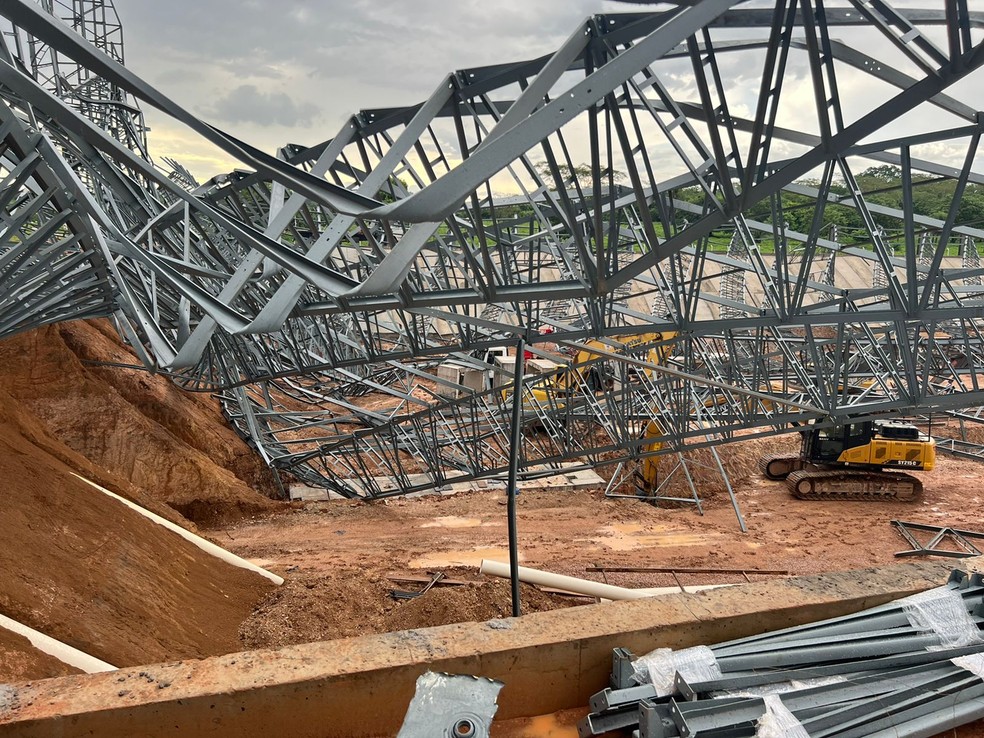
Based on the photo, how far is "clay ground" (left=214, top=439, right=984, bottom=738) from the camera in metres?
9.63

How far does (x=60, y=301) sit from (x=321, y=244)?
5900 mm

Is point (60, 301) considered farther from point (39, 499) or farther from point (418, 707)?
point (418, 707)

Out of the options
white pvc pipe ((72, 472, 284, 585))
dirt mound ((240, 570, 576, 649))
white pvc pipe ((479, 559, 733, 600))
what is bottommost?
white pvc pipe ((479, 559, 733, 600))

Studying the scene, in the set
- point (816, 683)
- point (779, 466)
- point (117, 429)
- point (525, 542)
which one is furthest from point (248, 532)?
point (779, 466)

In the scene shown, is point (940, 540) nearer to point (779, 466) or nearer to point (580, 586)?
point (779, 466)

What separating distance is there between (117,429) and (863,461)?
67.9 feet

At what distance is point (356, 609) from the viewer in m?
10.0

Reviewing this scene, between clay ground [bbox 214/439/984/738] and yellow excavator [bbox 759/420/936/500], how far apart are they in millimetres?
509

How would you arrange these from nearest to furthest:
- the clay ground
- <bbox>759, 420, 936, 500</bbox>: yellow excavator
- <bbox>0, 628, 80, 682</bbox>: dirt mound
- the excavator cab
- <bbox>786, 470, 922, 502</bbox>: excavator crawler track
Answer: <bbox>0, 628, 80, 682</bbox>: dirt mound
the clay ground
<bbox>759, 420, 936, 500</bbox>: yellow excavator
the excavator cab
<bbox>786, 470, 922, 502</bbox>: excavator crawler track

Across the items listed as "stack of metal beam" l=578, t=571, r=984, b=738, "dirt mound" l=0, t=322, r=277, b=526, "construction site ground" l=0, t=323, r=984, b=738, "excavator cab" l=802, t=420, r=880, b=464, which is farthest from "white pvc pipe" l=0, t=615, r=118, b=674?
"excavator cab" l=802, t=420, r=880, b=464

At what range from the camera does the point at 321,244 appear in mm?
8016

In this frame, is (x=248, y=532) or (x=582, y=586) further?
(x=248, y=532)

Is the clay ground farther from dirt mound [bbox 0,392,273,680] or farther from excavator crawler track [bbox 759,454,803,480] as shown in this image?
dirt mound [bbox 0,392,273,680]

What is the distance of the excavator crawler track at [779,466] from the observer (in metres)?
21.2
